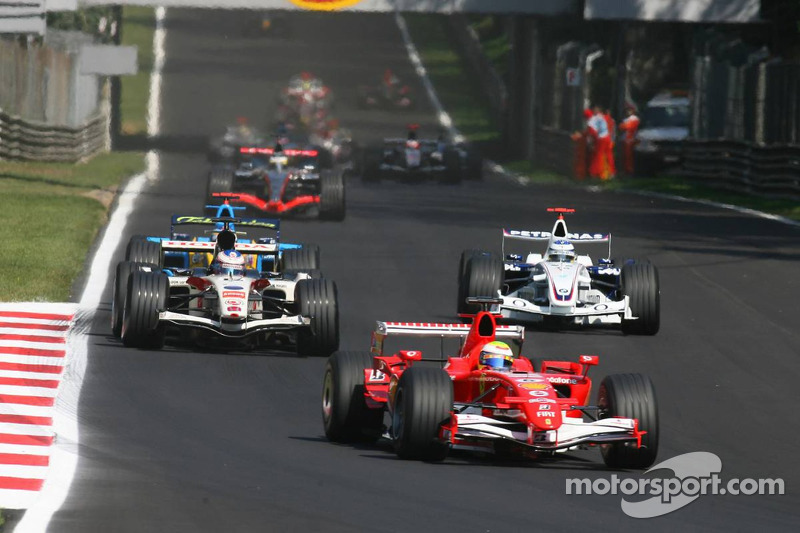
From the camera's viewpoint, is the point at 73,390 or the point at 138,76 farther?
the point at 138,76

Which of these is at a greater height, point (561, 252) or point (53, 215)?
point (53, 215)

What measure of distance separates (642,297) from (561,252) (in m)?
1.01

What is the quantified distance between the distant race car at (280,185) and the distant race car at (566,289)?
412 inches

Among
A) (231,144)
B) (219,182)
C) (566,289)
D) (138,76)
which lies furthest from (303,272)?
(138,76)

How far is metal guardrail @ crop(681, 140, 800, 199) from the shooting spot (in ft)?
114

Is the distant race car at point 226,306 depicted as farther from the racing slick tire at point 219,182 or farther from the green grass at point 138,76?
the green grass at point 138,76

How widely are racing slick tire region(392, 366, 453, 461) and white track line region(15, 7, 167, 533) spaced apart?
2177 millimetres

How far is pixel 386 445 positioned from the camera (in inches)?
502

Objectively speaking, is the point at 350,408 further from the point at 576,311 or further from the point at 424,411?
the point at 576,311

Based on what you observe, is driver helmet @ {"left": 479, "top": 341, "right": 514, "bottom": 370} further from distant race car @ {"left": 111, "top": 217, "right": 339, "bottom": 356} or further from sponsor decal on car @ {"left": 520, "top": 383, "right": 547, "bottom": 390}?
distant race car @ {"left": 111, "top": 217, "right": 339, "bottom": 356}

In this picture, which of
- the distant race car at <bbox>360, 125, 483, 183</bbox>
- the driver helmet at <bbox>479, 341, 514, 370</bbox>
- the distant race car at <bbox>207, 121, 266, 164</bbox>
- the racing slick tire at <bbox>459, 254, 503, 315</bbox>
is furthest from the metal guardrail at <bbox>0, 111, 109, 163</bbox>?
the driver helmet at <bbox>479, 341, 514, 370</bbox>

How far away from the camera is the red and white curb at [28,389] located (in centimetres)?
1111

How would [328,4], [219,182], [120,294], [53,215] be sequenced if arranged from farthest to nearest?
[328,4] → [219,182] → [53,215] → [120,294]

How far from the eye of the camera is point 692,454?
1277 cm
